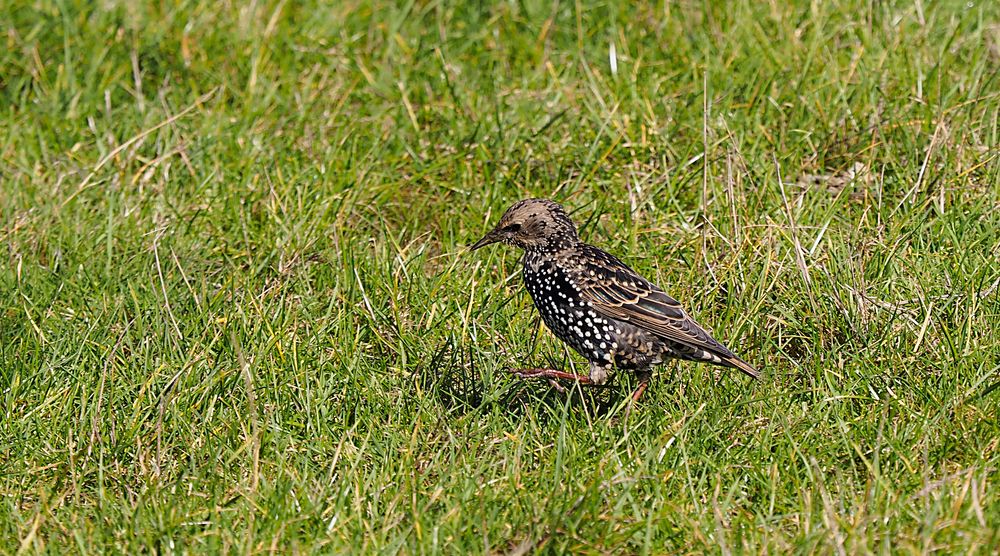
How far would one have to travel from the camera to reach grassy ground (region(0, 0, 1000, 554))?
4.79 metres

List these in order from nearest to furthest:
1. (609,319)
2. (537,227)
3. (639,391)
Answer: (639,391)
(609,319)
(537,227)

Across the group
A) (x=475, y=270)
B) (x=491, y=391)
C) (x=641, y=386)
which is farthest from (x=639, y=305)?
(x=475, y=270)

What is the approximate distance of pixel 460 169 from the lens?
289 inches

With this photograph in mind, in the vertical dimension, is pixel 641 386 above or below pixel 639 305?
below

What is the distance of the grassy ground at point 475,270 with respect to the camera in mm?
4789

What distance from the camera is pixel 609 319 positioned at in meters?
5.67

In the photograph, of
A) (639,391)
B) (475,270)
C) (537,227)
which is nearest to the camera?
(639,391)

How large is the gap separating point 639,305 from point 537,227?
0.60 m

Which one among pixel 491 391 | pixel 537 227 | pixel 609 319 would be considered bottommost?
pixel 491 391

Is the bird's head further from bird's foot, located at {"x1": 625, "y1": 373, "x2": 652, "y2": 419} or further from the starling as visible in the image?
bird's foot, located at {"x1": 625, "y1": 373, "x2": 652, "y2": 419}

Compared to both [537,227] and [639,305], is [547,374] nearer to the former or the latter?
[639,305]

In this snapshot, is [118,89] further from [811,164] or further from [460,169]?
[811,164]

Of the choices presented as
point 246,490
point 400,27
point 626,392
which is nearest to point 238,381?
point 246,490

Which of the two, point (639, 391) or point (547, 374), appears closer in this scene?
point (639, 391)
